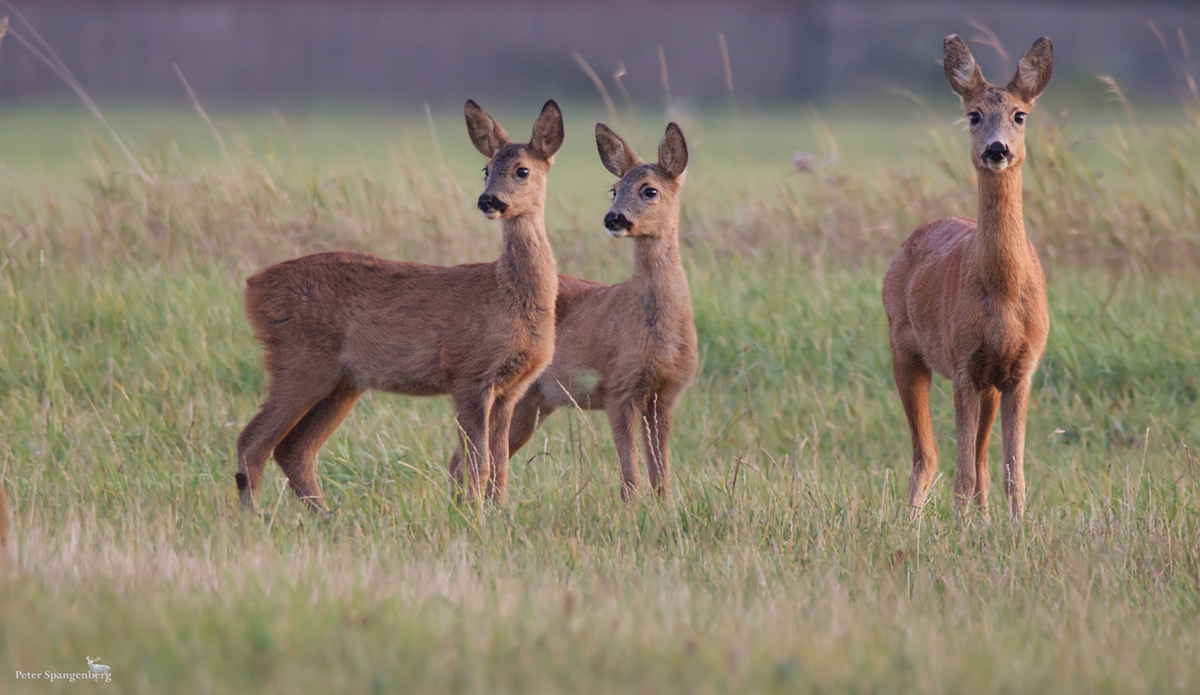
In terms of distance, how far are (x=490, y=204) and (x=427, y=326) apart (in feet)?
1.86

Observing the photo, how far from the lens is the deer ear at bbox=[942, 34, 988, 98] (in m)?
5.32

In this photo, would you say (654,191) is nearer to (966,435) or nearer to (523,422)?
(523,422)

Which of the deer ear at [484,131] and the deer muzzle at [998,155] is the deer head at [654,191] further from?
the deer muzzle at [998,155]

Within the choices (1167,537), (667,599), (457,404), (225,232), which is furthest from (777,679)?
(225,232)

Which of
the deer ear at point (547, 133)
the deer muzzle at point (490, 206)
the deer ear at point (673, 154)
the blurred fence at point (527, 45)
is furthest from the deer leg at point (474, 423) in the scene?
the blurred fence at point (527, 45)

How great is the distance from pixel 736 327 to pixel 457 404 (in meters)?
2.68

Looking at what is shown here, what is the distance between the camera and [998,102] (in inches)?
201

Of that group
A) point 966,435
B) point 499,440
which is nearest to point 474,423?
point 499,440

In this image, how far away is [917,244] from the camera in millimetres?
6066

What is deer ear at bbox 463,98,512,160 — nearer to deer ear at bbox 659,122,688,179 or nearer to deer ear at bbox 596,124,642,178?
deer ear at bbox 596,124,642,178

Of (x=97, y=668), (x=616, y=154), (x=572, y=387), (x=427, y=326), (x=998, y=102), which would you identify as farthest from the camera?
(x=616, y=154)

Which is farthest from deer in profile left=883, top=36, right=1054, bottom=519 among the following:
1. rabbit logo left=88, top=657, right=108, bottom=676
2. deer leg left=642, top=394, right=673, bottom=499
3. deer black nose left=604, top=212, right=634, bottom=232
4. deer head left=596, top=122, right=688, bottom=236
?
rabbit logo left=88, top=657, right=108, bottom=676

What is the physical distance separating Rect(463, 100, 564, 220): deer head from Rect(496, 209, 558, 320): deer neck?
0.07 meters

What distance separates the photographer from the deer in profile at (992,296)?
5098mm
